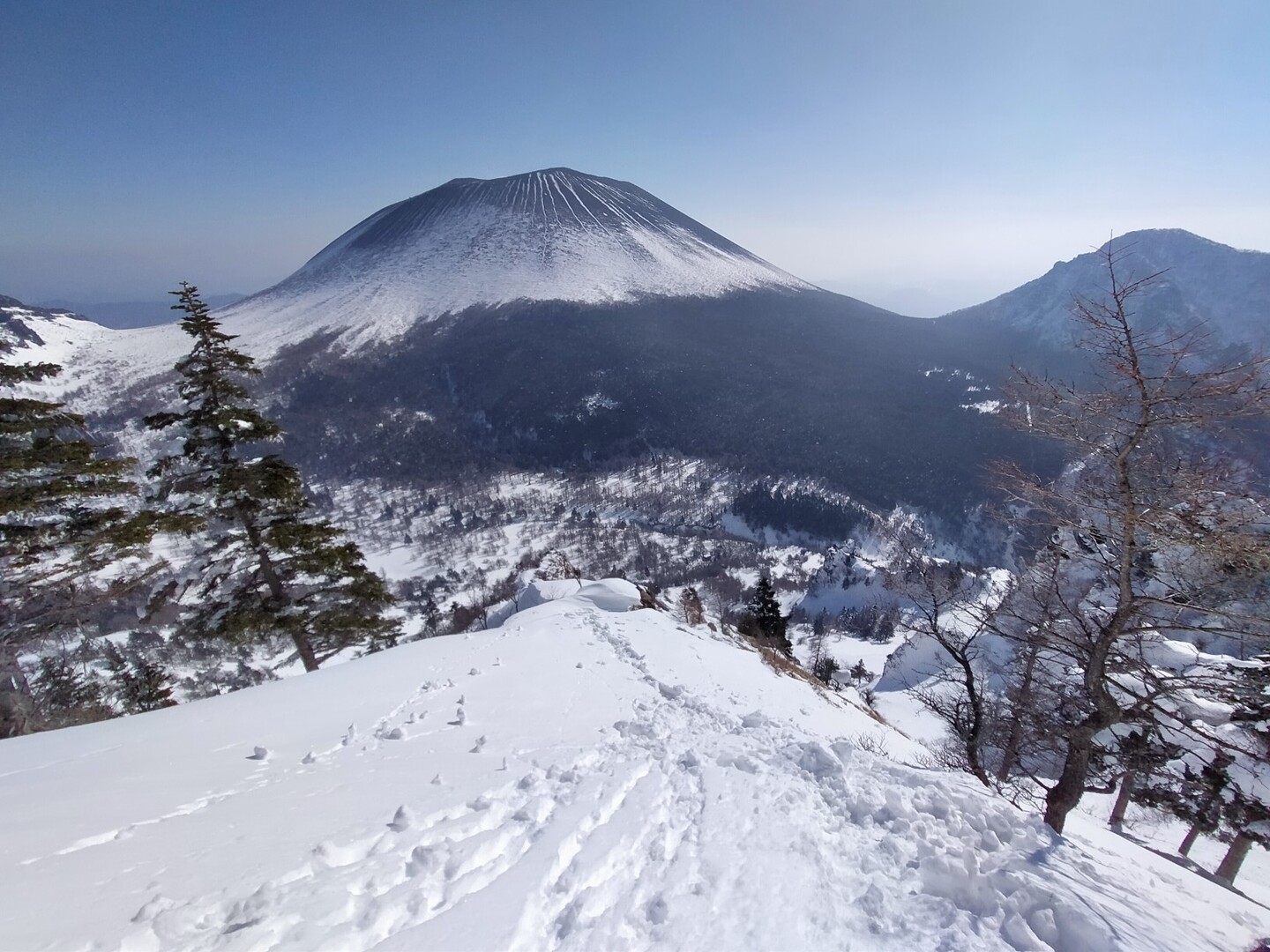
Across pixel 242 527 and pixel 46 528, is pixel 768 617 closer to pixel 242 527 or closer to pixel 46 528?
pixel 242 527

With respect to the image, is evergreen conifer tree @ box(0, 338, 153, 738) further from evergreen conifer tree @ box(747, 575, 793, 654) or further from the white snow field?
evergreen conifer tree @ box(747, 575, 793, 654)

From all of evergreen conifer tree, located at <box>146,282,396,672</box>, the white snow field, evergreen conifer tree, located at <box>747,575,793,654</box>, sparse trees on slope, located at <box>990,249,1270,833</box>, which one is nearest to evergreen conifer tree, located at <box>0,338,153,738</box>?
evergreen conifer tree, located at <box>146,282,396,672</box>

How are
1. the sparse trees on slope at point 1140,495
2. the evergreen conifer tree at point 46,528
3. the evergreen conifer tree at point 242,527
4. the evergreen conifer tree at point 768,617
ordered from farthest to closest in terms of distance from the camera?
the evergreen conifer tree at point 768,617
the evergreen conifer tree at point 242,527
the evergreen conifer tree at point 46,528
the sparse trees on slope at point 1140,495

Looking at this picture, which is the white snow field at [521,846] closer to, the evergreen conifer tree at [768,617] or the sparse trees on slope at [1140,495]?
the sparse trees on slope at [1140,495]

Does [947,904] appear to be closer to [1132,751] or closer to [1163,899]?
[1163,899]

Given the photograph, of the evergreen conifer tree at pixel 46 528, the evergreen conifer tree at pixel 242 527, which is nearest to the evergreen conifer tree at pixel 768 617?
the evergreen conifer tree at pixel 242 527

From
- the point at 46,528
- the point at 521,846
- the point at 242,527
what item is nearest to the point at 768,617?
the point at 242,527
